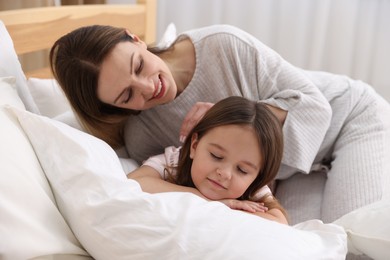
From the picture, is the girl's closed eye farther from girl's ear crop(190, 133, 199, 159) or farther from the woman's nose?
girl's ear crop(190, 133, 199, 159)

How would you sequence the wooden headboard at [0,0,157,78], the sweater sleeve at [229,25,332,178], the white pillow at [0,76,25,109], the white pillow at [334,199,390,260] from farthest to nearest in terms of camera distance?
the wooden headboard at [0,0,157,78], the sweater sleeve at [229,25,332,178], the white pillow at [0,76,25,109], the white pillow at [334,199,390,260]

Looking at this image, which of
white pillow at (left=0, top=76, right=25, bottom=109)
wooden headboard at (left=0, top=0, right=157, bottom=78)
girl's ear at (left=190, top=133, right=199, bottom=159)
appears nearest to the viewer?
white pillow at (left=0, top=76, right=25, bottom=109)

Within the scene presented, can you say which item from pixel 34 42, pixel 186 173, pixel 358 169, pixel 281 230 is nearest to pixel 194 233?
pixel 281 230

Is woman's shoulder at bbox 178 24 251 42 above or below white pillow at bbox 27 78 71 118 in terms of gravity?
above

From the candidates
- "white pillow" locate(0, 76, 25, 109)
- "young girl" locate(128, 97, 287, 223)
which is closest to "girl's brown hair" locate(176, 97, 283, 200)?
"young girl" locate(128, 97, 287, 223)

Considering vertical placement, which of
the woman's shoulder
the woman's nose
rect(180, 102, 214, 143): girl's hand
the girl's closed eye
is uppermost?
the woman's shoulder

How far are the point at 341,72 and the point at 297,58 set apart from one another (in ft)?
0.71

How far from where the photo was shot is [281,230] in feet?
3.05

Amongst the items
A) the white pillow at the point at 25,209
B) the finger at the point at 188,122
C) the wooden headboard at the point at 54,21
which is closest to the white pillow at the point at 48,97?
the wooden headboard at the point at 54,21

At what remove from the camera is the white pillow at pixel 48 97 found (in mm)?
1646

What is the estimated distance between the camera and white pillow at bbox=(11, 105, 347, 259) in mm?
866

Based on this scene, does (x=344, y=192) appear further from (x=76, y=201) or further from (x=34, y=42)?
(x=34, y=42)

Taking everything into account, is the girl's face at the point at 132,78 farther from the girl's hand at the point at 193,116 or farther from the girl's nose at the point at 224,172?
the girl's nose at the point at 224,172

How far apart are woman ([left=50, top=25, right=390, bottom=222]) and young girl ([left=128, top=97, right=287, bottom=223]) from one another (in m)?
0.17
